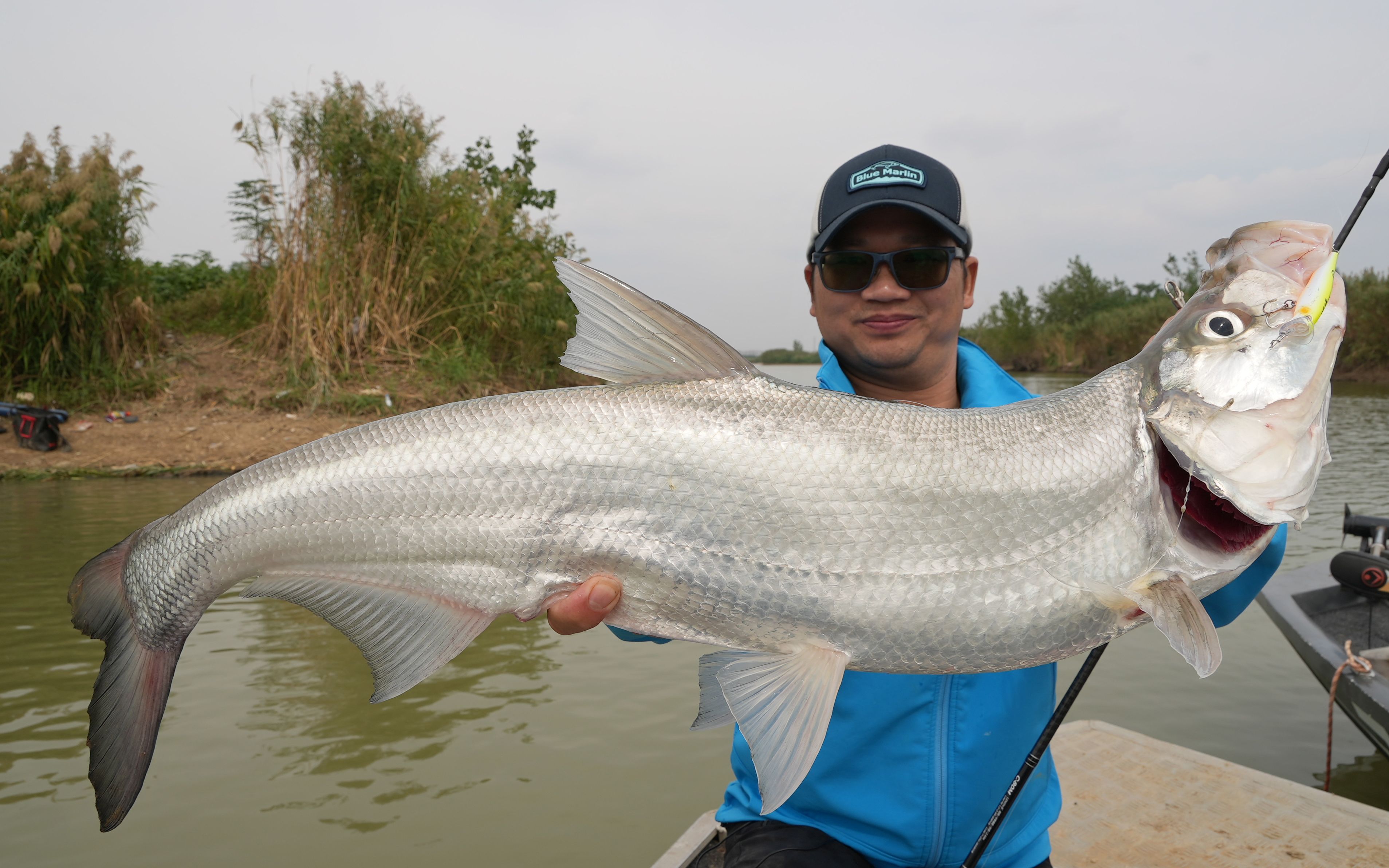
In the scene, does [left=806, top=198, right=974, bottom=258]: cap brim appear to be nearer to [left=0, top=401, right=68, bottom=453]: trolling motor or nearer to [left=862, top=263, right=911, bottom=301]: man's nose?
[left=862, top=263, right=911, bottom=301]: man's nose

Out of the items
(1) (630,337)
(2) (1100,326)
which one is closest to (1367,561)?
(1) (630,337)

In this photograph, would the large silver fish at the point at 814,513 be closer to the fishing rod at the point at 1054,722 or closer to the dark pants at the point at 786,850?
the fishing rod at the point at 1054,722

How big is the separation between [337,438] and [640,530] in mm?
767

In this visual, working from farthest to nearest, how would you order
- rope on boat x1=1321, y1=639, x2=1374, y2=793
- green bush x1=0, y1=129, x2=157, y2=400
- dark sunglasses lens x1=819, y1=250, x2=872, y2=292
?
green bush x1=0, y1=129, x2=157, y2=400, rope on boat x1=1321, y1=639, x2=1374, y2=793, dark sunglasses lens x1=819, y1=250, x2=872, y2=292

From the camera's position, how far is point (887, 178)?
99.5 inches

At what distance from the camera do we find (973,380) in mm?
2715

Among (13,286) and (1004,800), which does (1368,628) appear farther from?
(13,286)

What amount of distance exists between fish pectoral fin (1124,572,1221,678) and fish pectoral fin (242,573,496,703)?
59.2 inches

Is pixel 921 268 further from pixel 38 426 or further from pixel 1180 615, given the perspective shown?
pixel 38 426

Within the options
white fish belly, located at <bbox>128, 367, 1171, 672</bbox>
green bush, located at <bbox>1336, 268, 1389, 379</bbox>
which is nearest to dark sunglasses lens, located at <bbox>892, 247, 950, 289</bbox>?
white fish belly, located at <bbox>128, 367, 1171, 672</bbox>

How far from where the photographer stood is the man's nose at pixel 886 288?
101 inches

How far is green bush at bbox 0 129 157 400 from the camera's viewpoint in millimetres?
12047

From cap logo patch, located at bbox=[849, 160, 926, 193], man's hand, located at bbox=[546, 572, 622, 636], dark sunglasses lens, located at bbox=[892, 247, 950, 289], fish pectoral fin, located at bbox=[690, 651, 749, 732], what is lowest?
fish pectoral fin, located at bbox=[690, 651, 749, 732]

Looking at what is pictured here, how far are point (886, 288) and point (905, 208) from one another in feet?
0.85
